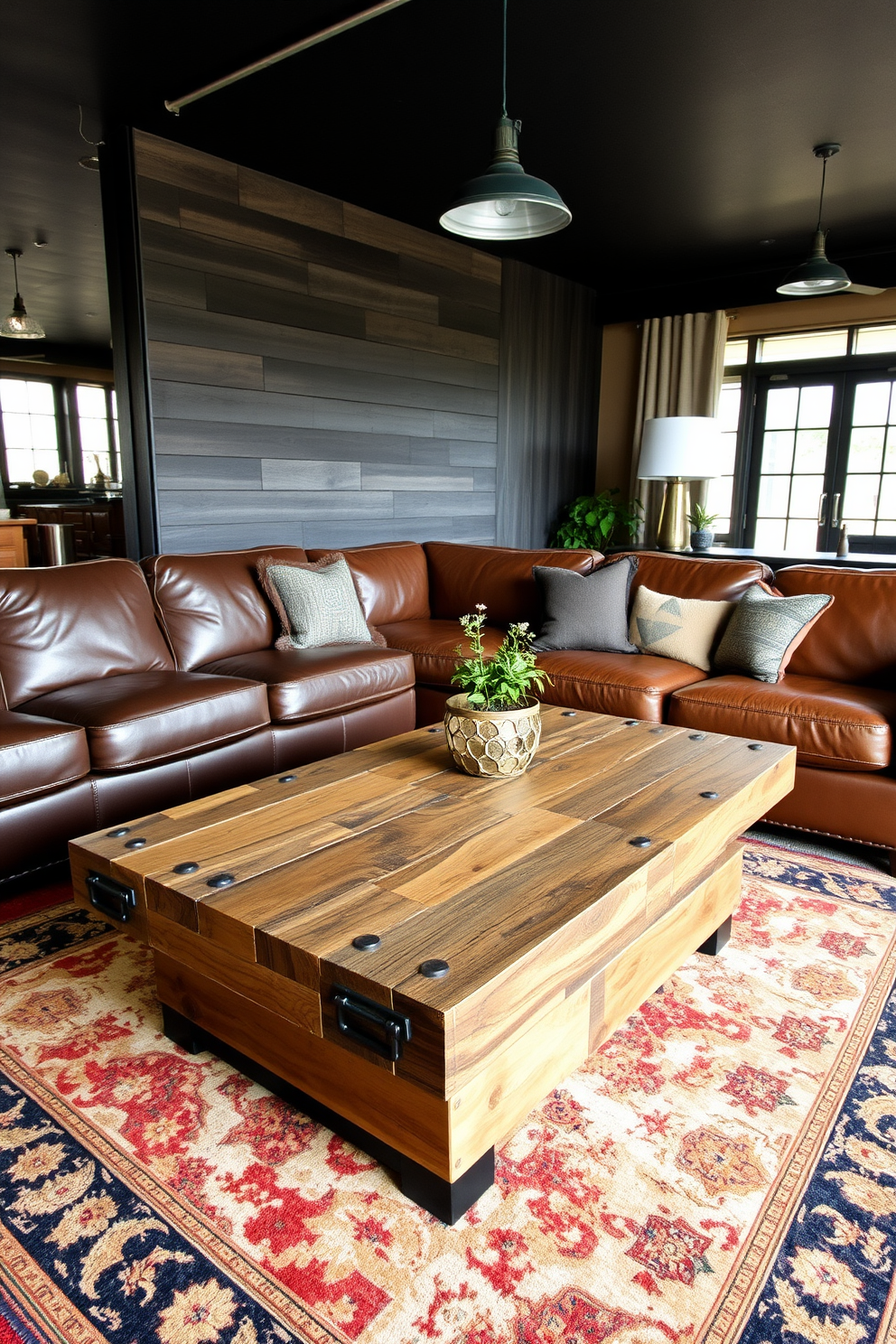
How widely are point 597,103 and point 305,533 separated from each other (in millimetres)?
2359

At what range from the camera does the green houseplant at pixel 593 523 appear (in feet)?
20.7

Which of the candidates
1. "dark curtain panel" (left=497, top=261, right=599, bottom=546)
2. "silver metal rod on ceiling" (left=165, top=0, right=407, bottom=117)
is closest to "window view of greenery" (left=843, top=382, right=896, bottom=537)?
"dark curtain panel" (left=497, top=261, right=599, bottom=546)

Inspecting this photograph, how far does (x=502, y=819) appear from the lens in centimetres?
171

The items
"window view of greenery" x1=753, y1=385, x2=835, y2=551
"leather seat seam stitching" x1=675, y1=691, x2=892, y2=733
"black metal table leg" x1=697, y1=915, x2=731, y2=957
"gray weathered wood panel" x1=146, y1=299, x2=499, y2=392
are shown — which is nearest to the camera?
"black metal table leg" x1=697, y1=915, x2=731, y2=957

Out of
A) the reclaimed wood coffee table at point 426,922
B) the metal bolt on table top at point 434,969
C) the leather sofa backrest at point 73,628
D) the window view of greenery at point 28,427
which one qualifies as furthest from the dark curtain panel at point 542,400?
the window view of greenery at point 28,427

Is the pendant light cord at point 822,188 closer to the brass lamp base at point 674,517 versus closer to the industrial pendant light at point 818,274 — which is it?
the industrial pendant light at point 818,274

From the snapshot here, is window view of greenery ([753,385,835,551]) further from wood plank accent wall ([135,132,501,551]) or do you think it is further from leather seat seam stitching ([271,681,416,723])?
leather seat seam stitching ([271,681,416,723])

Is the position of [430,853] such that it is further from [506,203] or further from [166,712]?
[506,203]

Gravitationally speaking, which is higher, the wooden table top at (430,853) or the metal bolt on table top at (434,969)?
the metal bolt on table top at (434,969)

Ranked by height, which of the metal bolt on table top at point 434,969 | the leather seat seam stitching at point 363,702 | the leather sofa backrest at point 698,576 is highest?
the leather sofa backrest at point 698,576

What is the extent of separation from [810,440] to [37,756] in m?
5.65

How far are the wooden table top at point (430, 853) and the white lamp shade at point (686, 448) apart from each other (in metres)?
2.58

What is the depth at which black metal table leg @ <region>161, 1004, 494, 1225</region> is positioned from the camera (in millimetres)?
1271

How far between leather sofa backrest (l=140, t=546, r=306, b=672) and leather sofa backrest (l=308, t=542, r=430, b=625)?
459 millimetres
